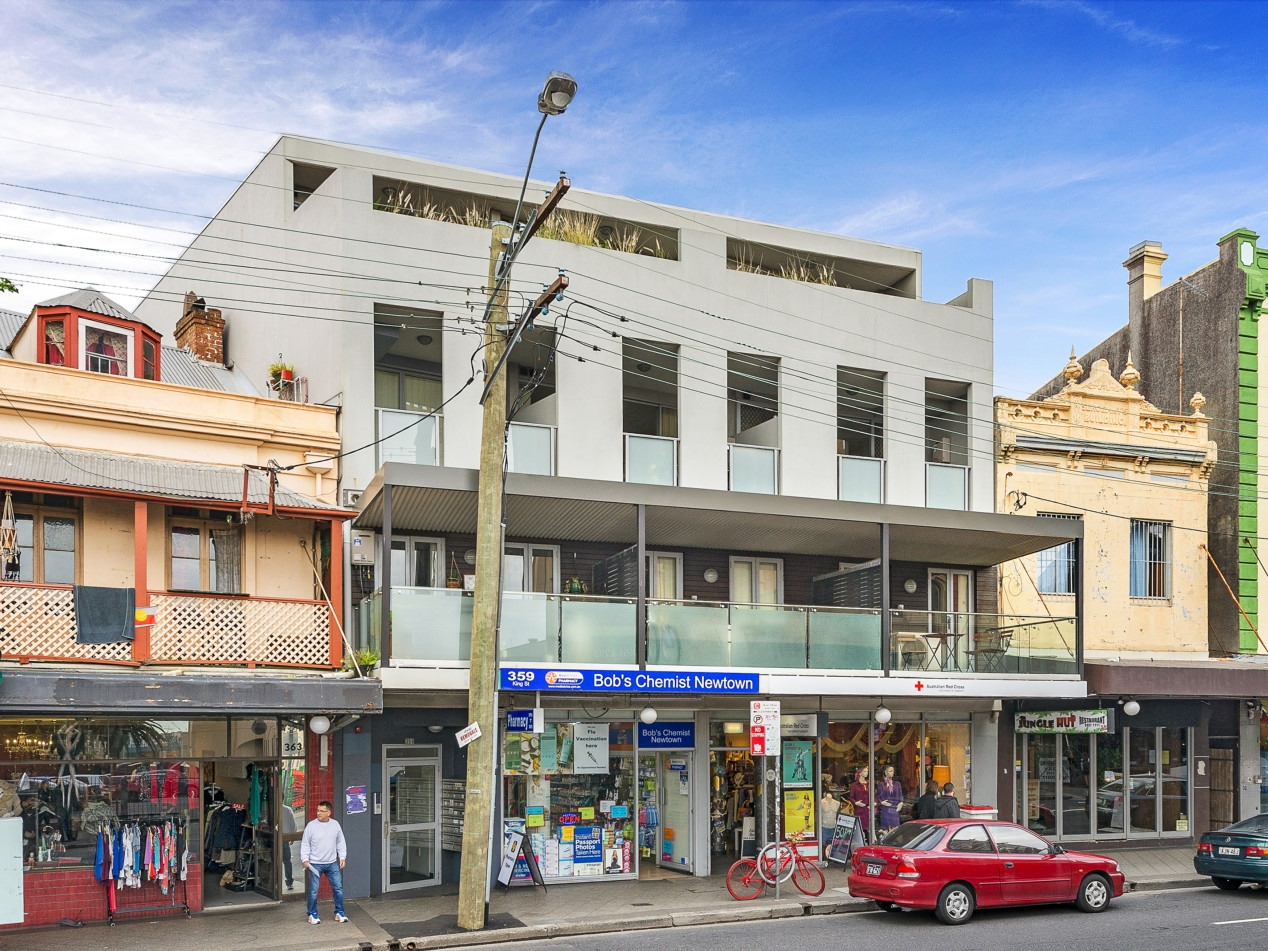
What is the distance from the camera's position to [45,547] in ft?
57.4

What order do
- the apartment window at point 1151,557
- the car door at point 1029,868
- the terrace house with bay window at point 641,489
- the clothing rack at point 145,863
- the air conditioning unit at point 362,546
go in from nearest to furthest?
the clothing rack at point 145,863 → the car door at point 1029,868 → the terrace house with bay window at point 641,489 → the air conditioning unit at point 362,546 → the apartment window at point 1151,557

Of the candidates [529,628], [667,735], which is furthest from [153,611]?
[667,735]

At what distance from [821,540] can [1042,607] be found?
6070 millimetres

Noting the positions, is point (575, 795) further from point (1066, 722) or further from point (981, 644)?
point (1066, 722)

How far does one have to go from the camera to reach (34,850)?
16.7 metres

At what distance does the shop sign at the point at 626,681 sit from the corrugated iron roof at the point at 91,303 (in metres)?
8.28

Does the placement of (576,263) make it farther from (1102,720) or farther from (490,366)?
(1102,720)

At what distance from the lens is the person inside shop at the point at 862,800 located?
75.4 feet

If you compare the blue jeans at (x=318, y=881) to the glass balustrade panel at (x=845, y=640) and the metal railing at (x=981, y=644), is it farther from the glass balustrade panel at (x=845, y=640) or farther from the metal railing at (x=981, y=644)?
the metal railing at (x=981, y=644)

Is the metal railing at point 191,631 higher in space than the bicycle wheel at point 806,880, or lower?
higher

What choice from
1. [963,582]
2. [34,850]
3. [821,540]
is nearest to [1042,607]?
[963,582]

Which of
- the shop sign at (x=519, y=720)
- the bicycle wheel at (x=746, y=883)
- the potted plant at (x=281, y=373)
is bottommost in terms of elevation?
the bicycle wheel at (x=746, y=883)

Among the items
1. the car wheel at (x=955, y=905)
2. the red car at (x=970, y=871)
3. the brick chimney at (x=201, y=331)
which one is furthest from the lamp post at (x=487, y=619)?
the brick chimney at (x=201, y=331)

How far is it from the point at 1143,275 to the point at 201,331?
Result: 72.9 ft
